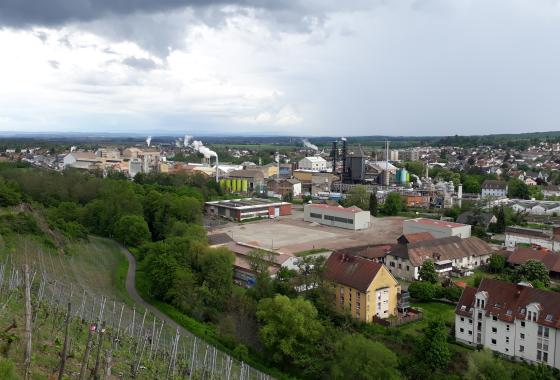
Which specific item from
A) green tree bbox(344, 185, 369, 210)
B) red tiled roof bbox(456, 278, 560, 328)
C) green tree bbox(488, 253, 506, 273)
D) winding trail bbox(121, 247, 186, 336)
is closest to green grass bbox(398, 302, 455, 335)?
red tiled roof bbox(456, 278, 560, 328)

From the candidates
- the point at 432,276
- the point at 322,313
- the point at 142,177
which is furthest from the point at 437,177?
the point at 322,313

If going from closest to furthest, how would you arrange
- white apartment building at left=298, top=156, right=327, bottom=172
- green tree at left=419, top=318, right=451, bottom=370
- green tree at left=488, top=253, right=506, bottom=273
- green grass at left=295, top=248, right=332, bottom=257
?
green tree at left=419, top=318, right=451, bottom=370 < green tree at left=488, top=253, right=506, bottom=273 < green grass at left=295, top=248, right=332, bottom=257 < white apartment building at left=298, top=156, right=327, bottom=172

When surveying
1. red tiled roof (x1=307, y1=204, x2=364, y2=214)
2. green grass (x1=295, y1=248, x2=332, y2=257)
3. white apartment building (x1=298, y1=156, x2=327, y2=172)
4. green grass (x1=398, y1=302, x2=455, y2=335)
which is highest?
white apartment building (x1=298, y1=156, x2=327, y2=172)

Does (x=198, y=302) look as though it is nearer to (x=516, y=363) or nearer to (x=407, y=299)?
(x=407, y=299)

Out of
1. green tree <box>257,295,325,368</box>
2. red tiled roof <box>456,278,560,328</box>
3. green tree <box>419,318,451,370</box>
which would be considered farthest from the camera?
red tiled roof <box>456,278,560,328</box>

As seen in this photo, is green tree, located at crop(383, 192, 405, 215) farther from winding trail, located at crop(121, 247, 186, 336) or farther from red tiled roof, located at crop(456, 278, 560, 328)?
red tiled roof, located at crop(456, 278, 560, 328)

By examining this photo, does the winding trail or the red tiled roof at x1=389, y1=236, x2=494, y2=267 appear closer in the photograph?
the winding trail

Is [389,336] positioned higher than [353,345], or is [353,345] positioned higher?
[353,345]

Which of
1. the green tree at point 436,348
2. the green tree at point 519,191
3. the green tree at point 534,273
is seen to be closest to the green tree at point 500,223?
the green tree at point 534,273

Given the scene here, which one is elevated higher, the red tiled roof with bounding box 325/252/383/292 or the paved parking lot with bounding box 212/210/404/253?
the red tiled roof with bounding box 325/252/383/292
